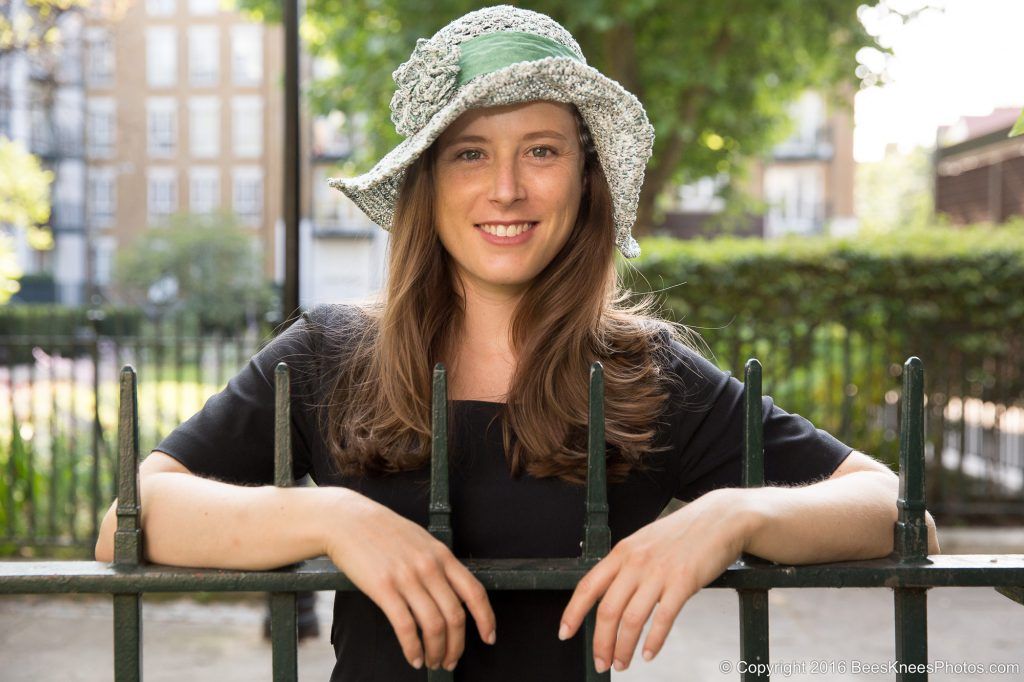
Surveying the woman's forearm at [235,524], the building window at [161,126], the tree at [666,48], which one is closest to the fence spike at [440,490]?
the woman's forearm at [235,524]

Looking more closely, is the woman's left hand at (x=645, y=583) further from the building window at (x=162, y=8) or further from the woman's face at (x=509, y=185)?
the building window at (x=162, y=8)

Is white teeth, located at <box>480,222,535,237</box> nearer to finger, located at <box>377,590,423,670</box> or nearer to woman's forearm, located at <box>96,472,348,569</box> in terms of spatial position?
woman's forearm, located at <box>96,472,348,569</box>

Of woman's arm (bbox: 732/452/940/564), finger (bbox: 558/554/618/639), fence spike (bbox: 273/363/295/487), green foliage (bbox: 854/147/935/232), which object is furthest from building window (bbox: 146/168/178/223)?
finger (bbox: 558/554/618/639)

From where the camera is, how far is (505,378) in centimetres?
192

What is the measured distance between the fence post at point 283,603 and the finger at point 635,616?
42 centimetres

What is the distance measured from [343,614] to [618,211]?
911 mm

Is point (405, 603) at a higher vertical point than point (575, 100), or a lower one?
lower

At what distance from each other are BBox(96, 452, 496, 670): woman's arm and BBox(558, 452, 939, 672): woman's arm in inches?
5.8

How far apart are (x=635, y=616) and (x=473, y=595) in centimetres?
20

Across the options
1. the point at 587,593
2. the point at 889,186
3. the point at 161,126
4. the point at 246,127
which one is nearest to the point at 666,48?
the point at 587,593

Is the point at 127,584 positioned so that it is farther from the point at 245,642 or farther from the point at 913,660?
the point at 245,642

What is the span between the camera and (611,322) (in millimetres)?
2000

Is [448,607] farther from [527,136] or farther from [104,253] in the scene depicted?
[104,253]

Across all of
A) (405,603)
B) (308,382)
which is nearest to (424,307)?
(308,382)
